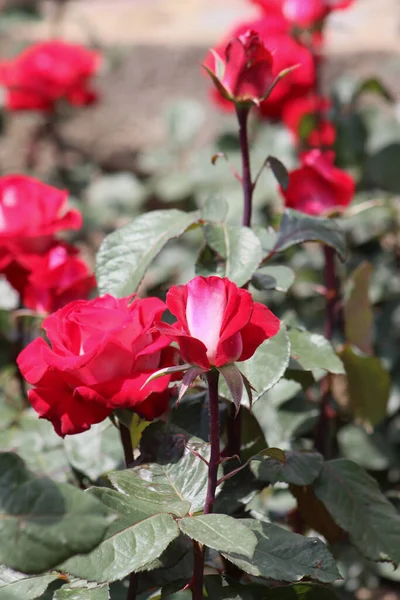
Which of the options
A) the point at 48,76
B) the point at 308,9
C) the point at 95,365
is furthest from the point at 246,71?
the point at 48,76

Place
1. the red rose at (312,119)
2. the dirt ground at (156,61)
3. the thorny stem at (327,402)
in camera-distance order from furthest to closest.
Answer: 1. the dirt ground at (156,61)
2. the red rose at (312,119)
3. the thorny stem at (327,402)

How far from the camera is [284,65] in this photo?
60.2 inches

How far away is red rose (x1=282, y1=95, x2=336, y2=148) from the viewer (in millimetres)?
1549

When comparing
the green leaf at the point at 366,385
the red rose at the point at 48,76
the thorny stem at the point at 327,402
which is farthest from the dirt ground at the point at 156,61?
the green leaf at the point at 366,385

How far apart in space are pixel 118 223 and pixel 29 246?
1150 mm

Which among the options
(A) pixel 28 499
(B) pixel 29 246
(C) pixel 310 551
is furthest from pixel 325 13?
(A) pixel 28 499

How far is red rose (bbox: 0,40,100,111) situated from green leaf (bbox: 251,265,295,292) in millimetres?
1193

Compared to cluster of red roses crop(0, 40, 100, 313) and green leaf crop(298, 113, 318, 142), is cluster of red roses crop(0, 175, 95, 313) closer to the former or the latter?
cluster of red roses crop(0, 40, 100, 313)

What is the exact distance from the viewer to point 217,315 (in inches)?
23.2

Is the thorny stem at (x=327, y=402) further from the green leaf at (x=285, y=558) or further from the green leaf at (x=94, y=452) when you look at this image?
the green leaf at (x=285, y=558)

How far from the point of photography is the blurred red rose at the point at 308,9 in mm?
1362

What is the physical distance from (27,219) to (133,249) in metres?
0.20

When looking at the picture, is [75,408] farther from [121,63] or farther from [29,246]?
[121,63]

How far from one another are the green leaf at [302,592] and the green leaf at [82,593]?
0.14 meters
